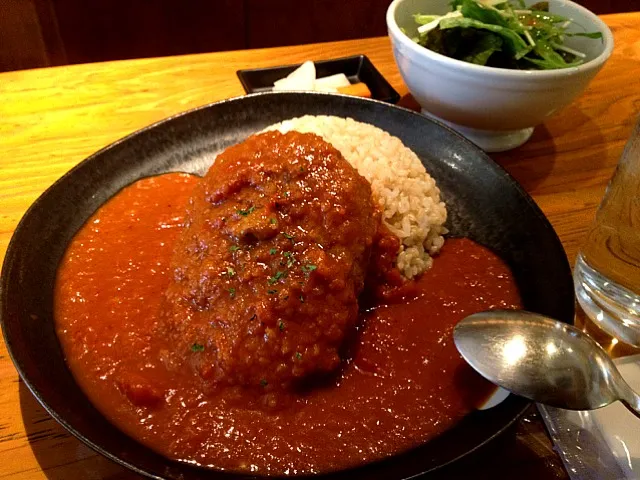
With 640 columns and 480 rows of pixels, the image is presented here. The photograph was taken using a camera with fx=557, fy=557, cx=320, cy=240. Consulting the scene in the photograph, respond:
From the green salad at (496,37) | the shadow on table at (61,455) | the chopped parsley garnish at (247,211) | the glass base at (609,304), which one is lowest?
the shadow on table at (61,455)

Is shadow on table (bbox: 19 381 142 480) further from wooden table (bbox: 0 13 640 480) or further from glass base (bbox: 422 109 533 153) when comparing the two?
glass base (bbox: 422 109 533 153)

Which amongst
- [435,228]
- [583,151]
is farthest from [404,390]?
[583,151]

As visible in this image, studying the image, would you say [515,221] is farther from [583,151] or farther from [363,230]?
[583,151]

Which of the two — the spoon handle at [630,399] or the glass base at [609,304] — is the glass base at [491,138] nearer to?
the glass base at [609,304]

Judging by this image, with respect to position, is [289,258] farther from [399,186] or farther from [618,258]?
[618,258]

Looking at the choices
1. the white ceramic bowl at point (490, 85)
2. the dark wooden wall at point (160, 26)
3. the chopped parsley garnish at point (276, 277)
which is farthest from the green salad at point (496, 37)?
the dark wooden wall at point (160, 26)

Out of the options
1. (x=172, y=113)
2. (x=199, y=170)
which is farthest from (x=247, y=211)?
(x=172, y=113)
